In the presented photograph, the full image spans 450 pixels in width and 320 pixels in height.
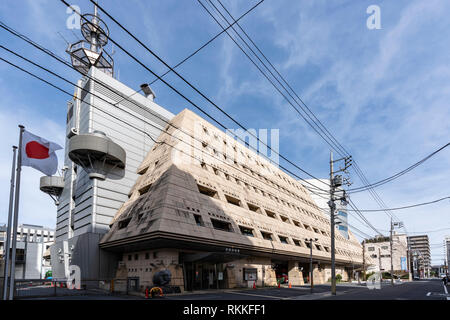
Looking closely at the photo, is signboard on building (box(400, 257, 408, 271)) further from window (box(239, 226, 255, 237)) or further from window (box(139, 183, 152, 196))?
window (box(139, 183, 152, 196))

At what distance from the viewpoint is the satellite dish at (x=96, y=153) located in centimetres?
3434

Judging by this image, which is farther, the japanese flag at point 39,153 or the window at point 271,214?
the window at point 271,214

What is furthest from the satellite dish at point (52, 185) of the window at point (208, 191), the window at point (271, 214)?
the window at point (271, 214)

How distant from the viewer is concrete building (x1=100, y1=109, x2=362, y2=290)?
2770cm

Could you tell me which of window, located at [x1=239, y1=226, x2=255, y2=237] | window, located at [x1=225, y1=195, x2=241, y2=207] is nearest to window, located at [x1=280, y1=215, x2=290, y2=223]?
window, located at [x1=225, y1=195, x2=241, y2=207]

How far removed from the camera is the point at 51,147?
16.0 metres

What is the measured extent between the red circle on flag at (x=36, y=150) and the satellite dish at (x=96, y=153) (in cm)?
1914

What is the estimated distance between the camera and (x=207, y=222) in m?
30.2

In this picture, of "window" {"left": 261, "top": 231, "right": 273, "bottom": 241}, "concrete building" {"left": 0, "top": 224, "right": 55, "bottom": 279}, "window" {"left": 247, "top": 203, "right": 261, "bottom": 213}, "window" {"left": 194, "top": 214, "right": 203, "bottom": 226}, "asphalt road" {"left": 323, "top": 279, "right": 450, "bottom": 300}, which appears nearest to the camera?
"asphalt road" {"left": 323, "top": 279, "right": 450, "bottom": 300}

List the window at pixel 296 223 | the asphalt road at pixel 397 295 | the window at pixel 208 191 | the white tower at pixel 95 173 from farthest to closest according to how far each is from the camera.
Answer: the window at pixel 296 223, the window at pixel 208 191, the white tower at pixel 95 173, the asphalt road at pixel 397 295

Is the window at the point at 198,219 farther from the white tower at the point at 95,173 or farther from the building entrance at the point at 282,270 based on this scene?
the building entrance at the point at 282,270

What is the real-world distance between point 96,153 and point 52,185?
1716 cm

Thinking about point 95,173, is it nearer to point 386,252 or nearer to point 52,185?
point 52,185

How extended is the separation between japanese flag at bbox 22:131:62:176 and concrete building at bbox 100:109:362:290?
771 centimetres
